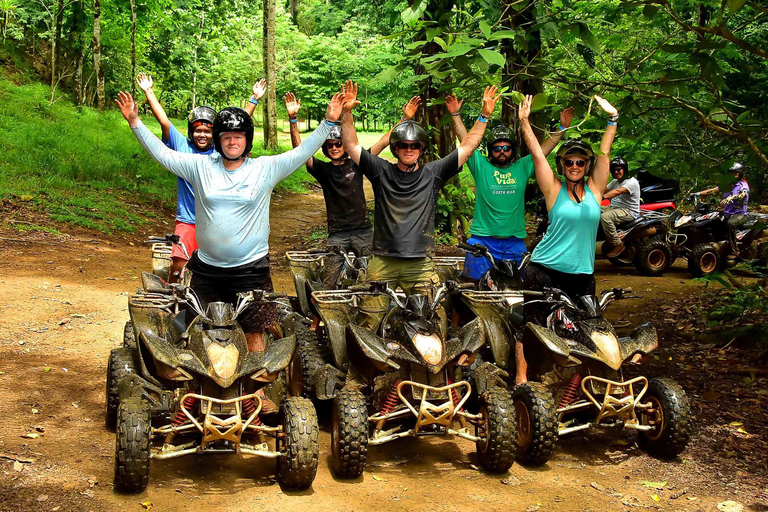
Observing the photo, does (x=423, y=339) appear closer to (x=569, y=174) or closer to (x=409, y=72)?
(x=569, y=174)

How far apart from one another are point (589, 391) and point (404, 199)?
205cm

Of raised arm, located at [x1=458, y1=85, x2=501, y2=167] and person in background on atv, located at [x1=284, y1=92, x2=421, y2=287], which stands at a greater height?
raised arm, located at [x1=458, y1=85, x2=501, y2=167]

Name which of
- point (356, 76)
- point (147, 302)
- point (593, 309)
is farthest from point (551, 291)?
point (356, 76)

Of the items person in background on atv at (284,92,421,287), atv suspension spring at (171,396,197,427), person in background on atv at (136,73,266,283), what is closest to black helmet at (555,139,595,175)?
person in background on atv at (284,92,421,287)

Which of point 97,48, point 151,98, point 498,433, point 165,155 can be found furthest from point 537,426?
point 97,48

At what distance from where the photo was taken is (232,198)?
5.27 meters

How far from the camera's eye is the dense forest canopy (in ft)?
20.6

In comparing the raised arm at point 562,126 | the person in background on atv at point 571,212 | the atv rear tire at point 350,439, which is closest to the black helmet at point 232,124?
the atv rear tire at point 350,439

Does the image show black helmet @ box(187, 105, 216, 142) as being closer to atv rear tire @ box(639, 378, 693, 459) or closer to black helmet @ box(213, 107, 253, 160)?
black helmet @ box(213, 107, 253, 160)

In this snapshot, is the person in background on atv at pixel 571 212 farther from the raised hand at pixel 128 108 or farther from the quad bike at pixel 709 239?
the quad bike at pixel 709 239

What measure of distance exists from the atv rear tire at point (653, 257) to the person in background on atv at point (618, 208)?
34 cm

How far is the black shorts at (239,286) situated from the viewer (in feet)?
17.8

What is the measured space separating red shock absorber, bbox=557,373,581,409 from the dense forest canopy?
2.08 metres

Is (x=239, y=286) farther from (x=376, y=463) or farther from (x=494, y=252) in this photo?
(x=494, y=252)
